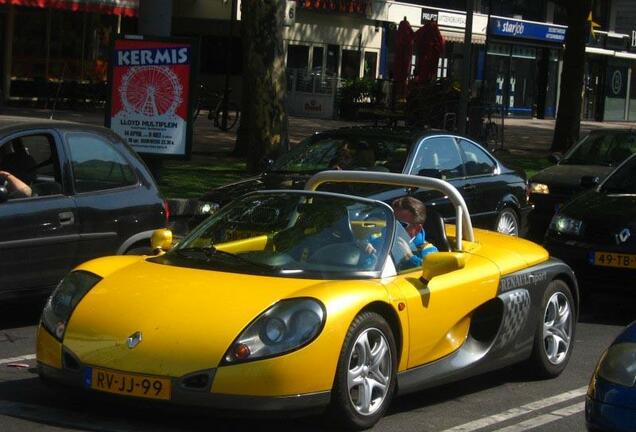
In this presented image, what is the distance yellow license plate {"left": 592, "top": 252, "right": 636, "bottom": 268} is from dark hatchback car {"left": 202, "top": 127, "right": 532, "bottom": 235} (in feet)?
6.33

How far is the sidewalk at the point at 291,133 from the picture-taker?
24.9 meters

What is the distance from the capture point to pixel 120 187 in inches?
385

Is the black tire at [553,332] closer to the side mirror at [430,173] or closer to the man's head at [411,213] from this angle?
the man's head at [411,213]

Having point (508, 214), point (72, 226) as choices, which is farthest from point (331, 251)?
point (508, 214)

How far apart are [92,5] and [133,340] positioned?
27.0 metres

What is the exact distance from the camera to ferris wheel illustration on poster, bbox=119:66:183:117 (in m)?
15.6

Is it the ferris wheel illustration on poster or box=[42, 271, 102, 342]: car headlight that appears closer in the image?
box=[42, 271, 102, 342]: car headlight

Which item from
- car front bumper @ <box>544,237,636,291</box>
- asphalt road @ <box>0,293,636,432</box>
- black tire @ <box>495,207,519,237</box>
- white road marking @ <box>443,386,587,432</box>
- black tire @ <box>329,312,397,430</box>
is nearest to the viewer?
black tire @ <box>329,312,397,430</box>

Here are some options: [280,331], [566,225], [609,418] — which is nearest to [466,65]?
[566,225]

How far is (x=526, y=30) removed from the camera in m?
48.7

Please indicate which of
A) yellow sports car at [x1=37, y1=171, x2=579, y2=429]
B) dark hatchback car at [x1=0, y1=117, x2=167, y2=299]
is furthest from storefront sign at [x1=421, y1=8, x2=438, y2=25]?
yellow sports car at [x1=37, y1=171, x2=579, y2=429]

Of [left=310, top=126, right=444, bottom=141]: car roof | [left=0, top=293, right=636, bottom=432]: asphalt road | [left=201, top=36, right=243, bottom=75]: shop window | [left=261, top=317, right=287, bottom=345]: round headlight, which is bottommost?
[left=0, top=293, right=636, bottom=432]: asphalt road

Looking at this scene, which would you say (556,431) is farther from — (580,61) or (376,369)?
(580,61)

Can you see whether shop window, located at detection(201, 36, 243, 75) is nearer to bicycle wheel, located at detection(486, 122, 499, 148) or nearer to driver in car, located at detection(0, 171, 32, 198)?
bicycle wheel, located at detection(486, 122, 499, 148)
